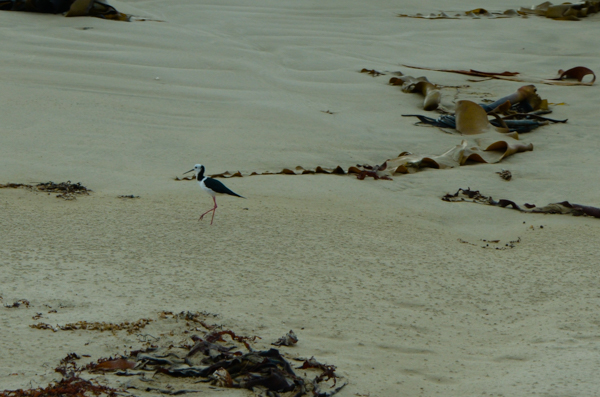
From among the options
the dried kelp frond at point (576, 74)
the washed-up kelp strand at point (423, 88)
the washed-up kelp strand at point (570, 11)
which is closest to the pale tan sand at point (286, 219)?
the washed-up kelp strand at point (423, 88)

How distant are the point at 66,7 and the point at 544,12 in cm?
699

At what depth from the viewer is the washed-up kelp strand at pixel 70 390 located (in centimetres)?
186

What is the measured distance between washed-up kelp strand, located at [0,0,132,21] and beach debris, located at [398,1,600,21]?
4381 millimetres

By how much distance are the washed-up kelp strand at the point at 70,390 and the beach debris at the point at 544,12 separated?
890 cm

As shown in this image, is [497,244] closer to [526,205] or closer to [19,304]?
[526,205]

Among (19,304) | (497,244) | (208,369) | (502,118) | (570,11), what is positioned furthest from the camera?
(570,11)

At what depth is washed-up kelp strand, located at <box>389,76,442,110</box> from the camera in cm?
625

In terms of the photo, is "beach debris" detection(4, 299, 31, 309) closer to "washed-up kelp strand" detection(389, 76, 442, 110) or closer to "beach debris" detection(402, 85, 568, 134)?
"beach debris" detection(402, 85, 568, 134)

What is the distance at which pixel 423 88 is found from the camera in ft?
21.6

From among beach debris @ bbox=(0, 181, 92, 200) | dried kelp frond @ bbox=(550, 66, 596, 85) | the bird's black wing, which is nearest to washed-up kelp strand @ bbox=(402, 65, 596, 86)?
dried kelp frond @ bbox=(550, 66, 596, 85)

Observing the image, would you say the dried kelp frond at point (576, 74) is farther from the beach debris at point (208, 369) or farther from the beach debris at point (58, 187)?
the beach debris at point (208, 369)

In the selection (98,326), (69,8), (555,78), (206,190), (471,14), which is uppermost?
(471,14)

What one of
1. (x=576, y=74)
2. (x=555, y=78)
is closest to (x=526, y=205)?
(x=576, y=74)

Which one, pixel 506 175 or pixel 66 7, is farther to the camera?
pixel 66 7
